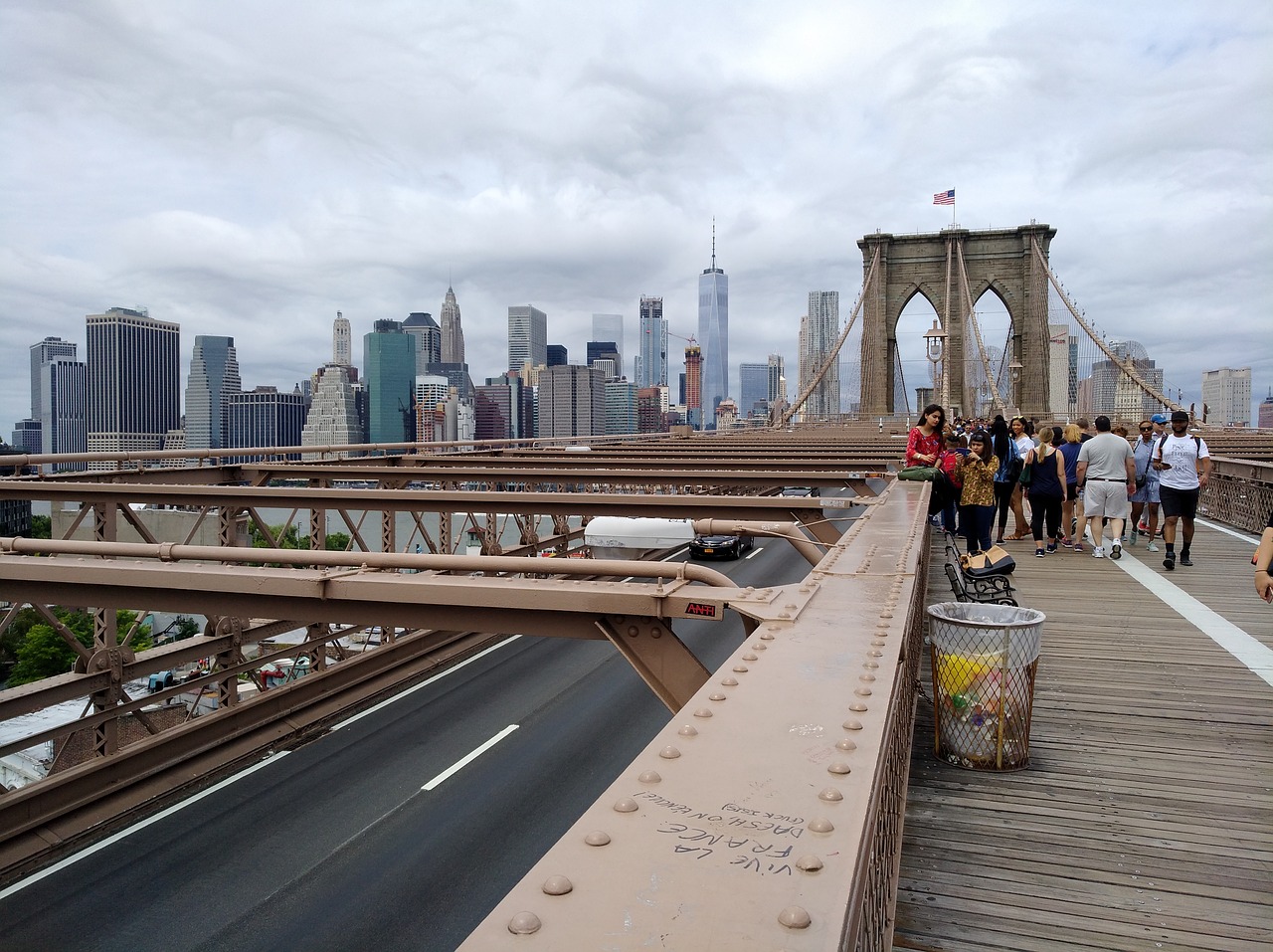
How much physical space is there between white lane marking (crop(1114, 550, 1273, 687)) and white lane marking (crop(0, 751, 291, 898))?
12.3 metres

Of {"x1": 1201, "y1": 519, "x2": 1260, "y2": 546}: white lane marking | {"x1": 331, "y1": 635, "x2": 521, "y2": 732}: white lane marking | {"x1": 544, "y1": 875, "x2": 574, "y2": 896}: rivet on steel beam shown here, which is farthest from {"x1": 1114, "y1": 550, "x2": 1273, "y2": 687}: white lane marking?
{"x1": 331, "y1": 635, "x2": 521, "y2": 732}: white lane marking

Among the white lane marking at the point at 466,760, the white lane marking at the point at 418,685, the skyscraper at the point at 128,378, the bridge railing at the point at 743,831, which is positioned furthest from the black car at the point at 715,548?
the skyscraper at the point at 128,378

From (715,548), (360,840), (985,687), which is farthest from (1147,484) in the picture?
(715,548)

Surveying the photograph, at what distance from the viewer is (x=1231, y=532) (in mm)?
15328

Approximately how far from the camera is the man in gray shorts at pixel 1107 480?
11328 millimetres

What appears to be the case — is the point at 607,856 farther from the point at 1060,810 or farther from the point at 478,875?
the point at 478,875

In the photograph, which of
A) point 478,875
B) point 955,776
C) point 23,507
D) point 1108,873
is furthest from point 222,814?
point 23,507

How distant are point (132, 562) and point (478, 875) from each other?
6.66 m

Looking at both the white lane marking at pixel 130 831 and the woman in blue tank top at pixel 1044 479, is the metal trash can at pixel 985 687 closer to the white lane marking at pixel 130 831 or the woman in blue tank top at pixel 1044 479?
the woman in blue tank top at pixel 1044 479

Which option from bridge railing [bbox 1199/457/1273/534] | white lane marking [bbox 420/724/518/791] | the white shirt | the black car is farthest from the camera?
the black car

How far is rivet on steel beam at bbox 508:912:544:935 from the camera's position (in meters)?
1.30

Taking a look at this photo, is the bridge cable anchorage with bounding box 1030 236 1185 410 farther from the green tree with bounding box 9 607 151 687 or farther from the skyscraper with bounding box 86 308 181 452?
the skyscraper with bounding box 86 308 181 452

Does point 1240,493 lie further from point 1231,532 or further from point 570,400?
point 570,400

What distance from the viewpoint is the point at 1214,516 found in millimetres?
18234
